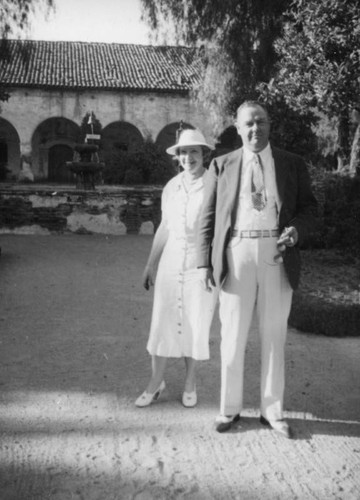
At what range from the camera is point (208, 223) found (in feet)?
10.2

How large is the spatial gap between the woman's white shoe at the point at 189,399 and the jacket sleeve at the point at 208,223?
2.92 ft

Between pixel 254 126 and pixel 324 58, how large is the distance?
5.61 metres

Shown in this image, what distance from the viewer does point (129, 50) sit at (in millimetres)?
28359

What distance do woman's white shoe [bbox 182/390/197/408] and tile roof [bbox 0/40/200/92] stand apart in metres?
22.2

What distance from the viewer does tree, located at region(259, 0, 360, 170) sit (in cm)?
757

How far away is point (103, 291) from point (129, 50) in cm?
2444

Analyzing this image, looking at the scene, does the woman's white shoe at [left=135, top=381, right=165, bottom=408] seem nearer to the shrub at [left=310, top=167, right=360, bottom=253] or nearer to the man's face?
the man's face

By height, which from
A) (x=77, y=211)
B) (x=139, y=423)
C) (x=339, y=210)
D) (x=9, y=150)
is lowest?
(x=139, y=423)

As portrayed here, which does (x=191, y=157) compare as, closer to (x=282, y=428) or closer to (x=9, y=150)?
(x=282, y=428)

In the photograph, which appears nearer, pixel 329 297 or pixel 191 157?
pixel 191 157

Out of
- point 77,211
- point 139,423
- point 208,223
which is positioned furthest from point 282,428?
point 77,211

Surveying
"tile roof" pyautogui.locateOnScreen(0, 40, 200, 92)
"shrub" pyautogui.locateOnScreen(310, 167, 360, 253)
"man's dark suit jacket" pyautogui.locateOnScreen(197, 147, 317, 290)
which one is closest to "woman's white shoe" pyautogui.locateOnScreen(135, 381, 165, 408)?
"man's dark suit jacket" pyautogui.locateOnScreen(197, 147, 317, 290)

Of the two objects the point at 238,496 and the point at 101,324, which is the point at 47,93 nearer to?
the point at 101,324

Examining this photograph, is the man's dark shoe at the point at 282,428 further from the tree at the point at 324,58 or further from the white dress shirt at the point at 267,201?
the tree at the point at 324,58
